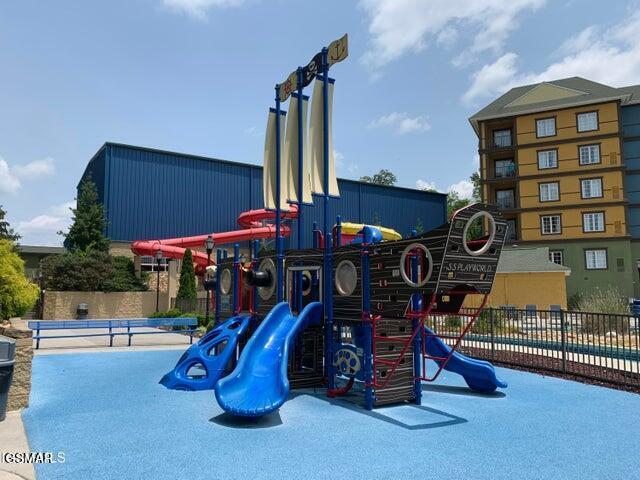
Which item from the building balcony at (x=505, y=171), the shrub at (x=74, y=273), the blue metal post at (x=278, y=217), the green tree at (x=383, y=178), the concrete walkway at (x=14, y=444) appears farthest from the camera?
the green tree at (x=383, y=178)

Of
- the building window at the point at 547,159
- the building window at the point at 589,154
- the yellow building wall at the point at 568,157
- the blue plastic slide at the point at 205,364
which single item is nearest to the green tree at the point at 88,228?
the blue plastic slide at the point at 205,364

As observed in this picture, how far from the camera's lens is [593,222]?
3956 centimetres

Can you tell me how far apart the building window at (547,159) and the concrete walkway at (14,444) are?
41.5 m

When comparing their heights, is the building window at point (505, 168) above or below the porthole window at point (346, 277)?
above

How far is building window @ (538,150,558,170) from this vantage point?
41.1 metres

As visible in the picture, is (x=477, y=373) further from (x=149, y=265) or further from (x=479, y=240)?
(x=149, y=265)

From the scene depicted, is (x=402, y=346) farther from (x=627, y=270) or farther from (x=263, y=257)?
(x=627, y=270)

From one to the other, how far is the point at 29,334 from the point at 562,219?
40.1 metres

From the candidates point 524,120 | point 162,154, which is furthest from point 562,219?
point 162,154

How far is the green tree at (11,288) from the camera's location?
18.0 m

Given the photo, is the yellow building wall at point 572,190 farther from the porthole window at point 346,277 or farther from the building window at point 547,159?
the porthole window at point 346,277

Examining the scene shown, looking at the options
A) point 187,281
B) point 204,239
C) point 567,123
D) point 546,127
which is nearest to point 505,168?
point 546,127

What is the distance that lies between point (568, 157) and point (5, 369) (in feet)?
137

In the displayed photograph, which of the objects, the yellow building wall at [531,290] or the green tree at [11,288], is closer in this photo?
the green tree at [11,288]
